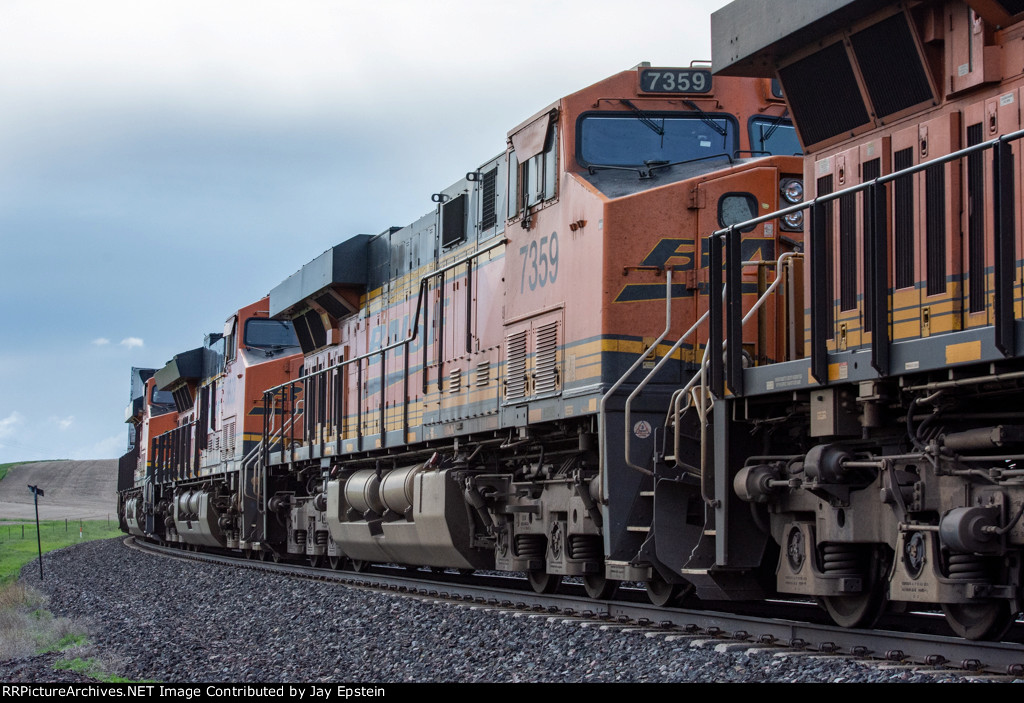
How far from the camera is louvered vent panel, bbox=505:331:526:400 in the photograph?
10.6 metres

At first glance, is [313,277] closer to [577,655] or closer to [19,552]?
[577,655]

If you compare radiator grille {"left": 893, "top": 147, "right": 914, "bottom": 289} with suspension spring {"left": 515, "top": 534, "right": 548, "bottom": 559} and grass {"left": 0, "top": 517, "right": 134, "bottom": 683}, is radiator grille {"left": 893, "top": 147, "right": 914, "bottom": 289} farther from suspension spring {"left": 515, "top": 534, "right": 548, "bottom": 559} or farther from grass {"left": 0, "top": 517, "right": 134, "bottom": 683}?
suspension spring {"left": 515, "top": 534, "right": 548, "bottom": 559}

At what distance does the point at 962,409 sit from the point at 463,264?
689 cm

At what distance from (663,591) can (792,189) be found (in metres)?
3.09

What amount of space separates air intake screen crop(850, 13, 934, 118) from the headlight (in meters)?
1.80

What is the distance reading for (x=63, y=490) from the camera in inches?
3420

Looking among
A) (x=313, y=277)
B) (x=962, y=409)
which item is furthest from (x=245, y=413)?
(x=962, y=409)

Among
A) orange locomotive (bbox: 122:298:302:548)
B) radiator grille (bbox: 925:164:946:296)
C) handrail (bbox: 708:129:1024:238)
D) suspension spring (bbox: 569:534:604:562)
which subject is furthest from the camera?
orange locomotive (bbox: 122:298:302:548)

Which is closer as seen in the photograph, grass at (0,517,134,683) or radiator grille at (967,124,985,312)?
radiator grille at (967,124,985,312)

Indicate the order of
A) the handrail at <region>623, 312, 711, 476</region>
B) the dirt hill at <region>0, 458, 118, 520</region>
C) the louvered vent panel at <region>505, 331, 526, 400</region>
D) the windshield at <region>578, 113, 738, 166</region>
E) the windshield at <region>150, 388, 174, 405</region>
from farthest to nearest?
1. the dirt hill at <region>0, 458, 118, 520</region>
2. the windshield at <region>150, 388, 174, 405</region>
3. the louvered vent panel at <region>505, 331, 526, 400</region>
4. the windshield at <region>578, 113, 738, 166</region>
5. the handrail at <region>623, 312, 711, 476</region>

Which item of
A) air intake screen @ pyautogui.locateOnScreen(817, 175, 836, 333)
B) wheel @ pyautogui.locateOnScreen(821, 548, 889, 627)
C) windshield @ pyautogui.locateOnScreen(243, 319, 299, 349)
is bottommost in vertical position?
wheel @ pyautogui.locateOnScreen(821, 548, 889, 627)

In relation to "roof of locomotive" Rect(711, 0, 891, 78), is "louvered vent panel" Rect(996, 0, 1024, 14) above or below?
below

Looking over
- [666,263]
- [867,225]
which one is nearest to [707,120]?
[666,263]

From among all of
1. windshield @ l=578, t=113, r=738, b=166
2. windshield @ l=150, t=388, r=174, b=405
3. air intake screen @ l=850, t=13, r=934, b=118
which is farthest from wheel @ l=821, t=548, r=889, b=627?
windshield @ l=150, t=388, r=174, b=405
